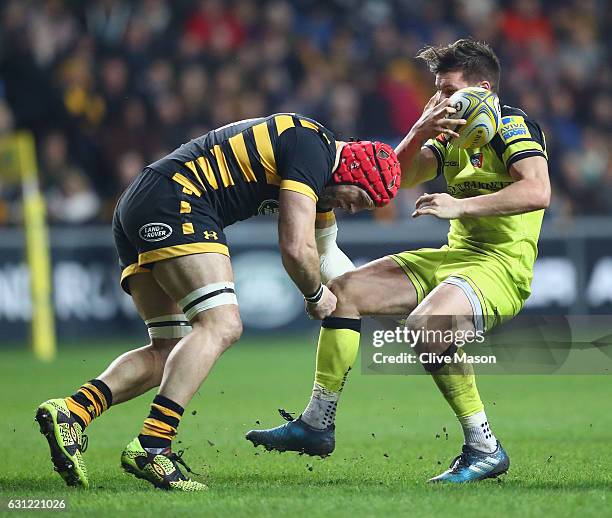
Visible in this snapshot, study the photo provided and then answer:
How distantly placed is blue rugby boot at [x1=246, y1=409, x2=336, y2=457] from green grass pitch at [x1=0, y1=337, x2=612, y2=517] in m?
0.14

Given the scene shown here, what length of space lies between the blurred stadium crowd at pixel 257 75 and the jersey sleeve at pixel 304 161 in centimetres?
884

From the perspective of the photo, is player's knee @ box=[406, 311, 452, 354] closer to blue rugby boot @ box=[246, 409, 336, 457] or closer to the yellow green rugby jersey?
the yellow green rugby jersey

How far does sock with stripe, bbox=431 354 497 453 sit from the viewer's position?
616 centimetres

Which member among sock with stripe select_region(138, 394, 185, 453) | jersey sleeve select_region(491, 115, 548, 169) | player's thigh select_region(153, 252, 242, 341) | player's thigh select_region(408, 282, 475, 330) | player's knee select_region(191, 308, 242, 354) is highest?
jersey sleeve select_region(491, 115, 548, 169)

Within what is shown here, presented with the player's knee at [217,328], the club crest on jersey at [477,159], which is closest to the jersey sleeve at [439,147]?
the club crest on jersey at [477,159]

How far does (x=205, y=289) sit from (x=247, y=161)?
697 millimetres

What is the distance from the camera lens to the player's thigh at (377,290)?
642cm

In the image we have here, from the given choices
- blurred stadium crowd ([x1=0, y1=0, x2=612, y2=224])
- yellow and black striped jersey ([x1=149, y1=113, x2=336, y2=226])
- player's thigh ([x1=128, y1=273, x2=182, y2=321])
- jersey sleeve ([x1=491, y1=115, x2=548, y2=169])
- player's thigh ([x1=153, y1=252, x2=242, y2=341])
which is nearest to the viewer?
player's thigh ([x1=153, y1=252, x2=242, y2=341])

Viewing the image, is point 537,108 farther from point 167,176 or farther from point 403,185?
point 167,176

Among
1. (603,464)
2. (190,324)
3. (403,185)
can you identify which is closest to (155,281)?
(190,324)

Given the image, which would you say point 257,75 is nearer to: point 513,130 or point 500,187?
point 500,187

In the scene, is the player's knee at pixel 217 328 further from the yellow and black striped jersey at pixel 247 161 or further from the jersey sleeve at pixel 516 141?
the jersey sleeve at pixel 516 141

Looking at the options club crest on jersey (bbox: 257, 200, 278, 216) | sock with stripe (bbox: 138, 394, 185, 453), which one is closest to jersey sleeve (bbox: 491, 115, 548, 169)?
club crest on jersey (bbox: 257, 200, 278, 216)

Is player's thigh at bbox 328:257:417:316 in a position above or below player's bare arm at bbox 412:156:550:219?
below
